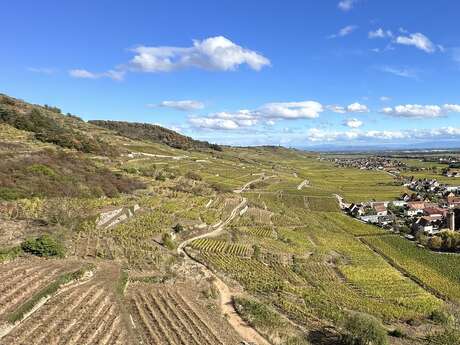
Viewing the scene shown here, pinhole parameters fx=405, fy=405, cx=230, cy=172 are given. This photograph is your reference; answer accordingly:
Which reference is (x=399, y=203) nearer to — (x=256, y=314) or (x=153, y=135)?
(x=256, y=314)

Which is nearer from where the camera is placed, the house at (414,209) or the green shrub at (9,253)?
the green shrub at (9,253)

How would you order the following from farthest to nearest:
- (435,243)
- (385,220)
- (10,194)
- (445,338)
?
(385,220) → (435,243) → (10,194) → (445,338)

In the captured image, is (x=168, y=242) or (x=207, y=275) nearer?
(x=207, y=275)

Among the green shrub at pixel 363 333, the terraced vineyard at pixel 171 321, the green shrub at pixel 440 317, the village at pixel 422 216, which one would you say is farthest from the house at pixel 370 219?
the terraced vineyard at pixel 171 321

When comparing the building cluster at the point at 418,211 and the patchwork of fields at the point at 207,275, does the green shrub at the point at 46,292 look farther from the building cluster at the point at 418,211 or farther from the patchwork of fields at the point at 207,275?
the building cluster at the point at 418,211

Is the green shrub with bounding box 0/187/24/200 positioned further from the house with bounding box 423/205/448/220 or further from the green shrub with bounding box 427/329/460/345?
the house with bounding box 423/205/448/220

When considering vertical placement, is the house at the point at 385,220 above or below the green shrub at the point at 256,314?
below

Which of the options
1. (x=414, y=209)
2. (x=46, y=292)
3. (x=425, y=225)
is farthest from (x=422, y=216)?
(x=46, y=292)
